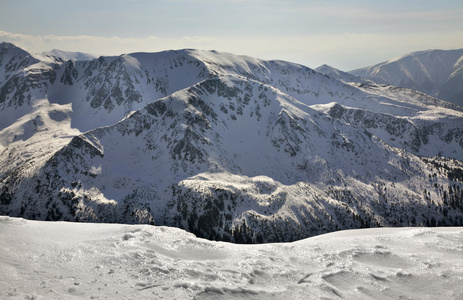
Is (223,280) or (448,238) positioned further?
(448,238)

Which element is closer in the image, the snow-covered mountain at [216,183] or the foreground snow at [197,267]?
the foreground snow at [197,267]

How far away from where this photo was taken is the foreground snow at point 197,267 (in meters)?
31.1

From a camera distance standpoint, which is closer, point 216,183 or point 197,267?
point 197,267

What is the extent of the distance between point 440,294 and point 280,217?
117444mm

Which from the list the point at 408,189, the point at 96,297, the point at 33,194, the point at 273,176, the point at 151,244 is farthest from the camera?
the point at 408,189

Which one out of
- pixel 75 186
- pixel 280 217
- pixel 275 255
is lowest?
pixel 280 217

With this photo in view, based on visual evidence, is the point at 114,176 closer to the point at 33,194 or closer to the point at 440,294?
the point at 33,194

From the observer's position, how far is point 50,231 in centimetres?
4450

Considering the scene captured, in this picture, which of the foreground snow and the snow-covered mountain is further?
the snow-covered mountain

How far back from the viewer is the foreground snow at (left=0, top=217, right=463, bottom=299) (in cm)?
3111

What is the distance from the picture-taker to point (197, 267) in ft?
124

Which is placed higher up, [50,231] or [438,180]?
[50,231]

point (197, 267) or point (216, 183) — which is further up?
point (197, 267)

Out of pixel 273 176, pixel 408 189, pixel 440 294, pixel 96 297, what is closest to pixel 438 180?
pixel 408 189
